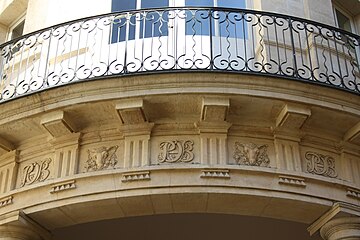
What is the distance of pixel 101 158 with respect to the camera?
803cm

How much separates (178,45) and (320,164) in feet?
9.64

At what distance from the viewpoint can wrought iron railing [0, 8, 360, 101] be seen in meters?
8.95

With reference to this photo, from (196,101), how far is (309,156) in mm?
1799

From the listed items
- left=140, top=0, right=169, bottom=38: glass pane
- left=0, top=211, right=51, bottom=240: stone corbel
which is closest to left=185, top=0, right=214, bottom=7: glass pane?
left=140, top=0, right=169, bottom=38: glass pane

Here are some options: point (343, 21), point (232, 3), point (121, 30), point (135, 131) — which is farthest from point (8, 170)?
point (343, 21)

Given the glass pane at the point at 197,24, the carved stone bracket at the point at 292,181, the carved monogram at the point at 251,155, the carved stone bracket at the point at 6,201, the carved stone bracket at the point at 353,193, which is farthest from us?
the glass pane at the point at 197,24

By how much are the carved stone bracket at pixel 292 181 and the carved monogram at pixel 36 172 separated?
10.6 ft

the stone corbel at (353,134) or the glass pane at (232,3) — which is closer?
the stone corbel at (353,134)

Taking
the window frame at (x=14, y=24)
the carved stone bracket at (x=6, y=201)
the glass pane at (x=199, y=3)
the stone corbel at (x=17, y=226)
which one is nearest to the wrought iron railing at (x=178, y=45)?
the glass pane at (x=199, y=3)

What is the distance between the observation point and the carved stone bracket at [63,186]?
7867 mm

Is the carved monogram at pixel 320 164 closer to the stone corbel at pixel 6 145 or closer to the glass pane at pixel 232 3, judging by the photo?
the glass pane at pixel 232 3

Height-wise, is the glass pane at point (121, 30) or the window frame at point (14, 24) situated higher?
the window frame at point (14, 24)

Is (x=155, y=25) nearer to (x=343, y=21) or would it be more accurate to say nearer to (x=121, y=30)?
(x=121, y=30)

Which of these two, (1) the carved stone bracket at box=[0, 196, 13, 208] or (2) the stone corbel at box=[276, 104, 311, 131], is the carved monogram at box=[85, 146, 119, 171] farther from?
(2) the stone corbel at box=[276, 104, 311, 131]
